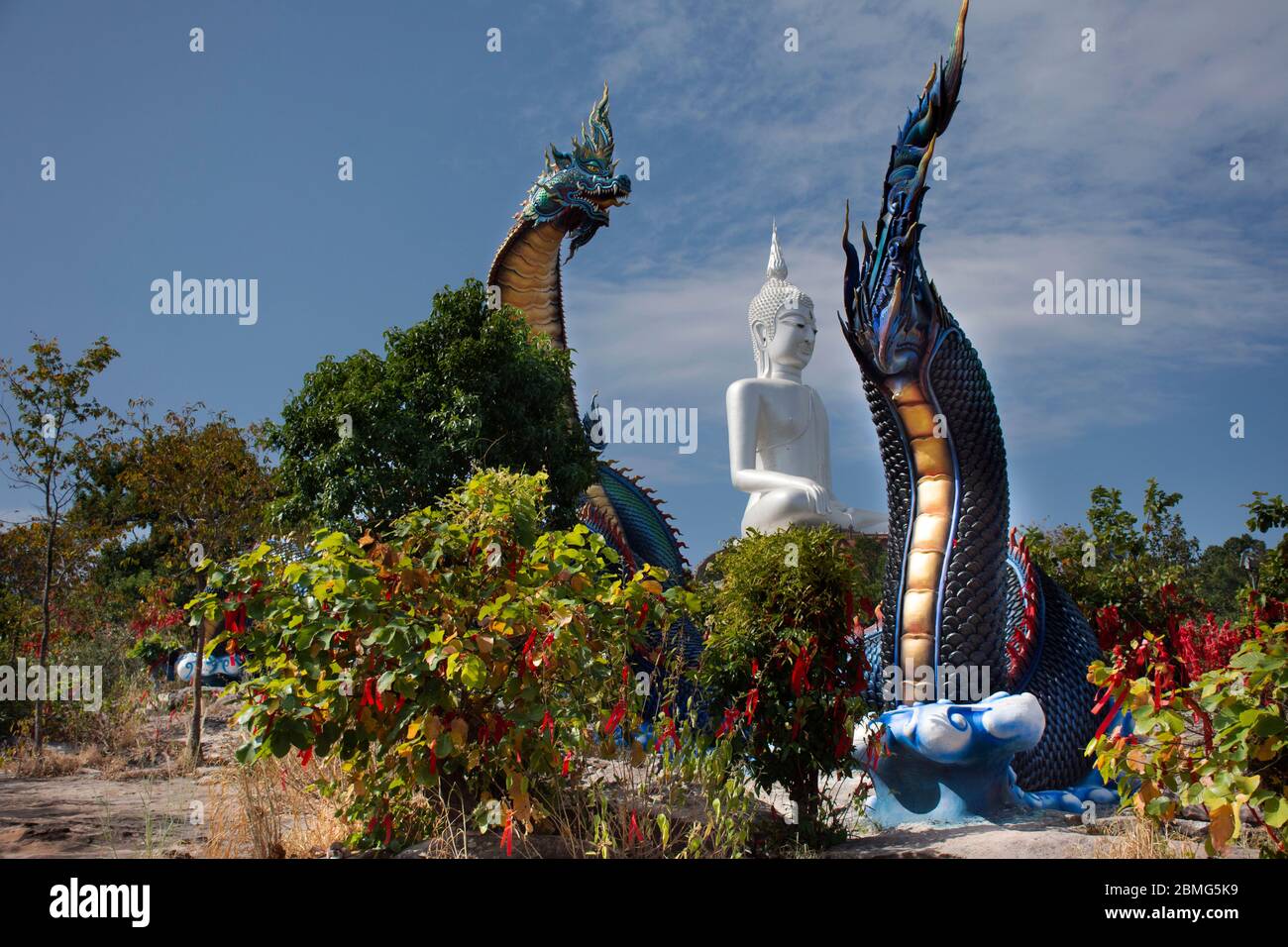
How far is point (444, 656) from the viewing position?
4984 millimetres

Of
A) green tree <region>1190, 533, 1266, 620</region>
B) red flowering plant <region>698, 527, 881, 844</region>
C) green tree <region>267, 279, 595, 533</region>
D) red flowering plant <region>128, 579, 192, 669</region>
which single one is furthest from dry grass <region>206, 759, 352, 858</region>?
green tree <region>1190, 533, 1266, 620</region>

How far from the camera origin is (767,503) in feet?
41.2

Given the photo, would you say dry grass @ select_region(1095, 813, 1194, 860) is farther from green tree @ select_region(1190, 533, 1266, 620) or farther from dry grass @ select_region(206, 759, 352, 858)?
green tree @ select_region(1190, 533, 1266, 620)

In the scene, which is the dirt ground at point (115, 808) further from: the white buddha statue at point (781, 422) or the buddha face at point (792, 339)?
the buddha face at point (792, 339)

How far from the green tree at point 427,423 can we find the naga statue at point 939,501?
158 inches

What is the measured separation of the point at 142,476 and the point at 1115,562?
41.2 ft

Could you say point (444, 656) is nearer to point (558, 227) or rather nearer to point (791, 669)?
point (791, 669)

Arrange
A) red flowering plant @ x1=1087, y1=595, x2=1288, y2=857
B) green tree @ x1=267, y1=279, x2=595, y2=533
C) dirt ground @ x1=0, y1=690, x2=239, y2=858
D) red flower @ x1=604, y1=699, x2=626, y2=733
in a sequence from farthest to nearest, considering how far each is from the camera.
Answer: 1. green tree @ x1=267, y1=279, x2=595, y2=533
2. dirt ground @ x1=0, y1=690, x2=239, y2=858
3. red flower @ x1=604, y1=699, x2=626, y2=733
4. red flowering plant @ x1=1087, y1=595, x2=1288, y2=857

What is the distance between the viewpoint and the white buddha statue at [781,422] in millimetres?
12734

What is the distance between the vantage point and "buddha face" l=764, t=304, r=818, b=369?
44.8 ft

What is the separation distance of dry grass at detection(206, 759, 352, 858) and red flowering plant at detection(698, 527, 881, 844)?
229 cm

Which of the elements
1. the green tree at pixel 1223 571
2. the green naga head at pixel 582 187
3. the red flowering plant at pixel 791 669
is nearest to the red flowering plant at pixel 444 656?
the red flowering plant at pixel 791 669
